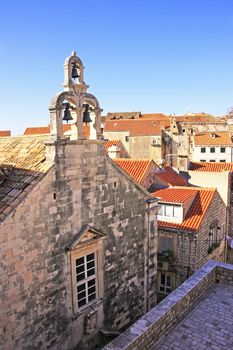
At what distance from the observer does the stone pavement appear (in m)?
7.59

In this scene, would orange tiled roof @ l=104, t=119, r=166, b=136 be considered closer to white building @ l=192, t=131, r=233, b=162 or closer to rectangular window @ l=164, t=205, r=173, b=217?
white building @ l=192, t=131, r=233, b=162

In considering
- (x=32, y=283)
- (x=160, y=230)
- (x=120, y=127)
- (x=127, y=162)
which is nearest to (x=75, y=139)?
(x=32, y=283)

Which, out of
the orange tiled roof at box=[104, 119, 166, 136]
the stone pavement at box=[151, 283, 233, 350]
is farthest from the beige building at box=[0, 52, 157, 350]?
the orange tiled roof at box=[104, 119, 166, 136]

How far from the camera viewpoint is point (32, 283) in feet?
28.3

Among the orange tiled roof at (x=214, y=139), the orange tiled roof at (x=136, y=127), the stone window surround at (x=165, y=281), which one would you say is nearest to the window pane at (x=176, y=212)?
the stone window surround at (x=165, y=281)

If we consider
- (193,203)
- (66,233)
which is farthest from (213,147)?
(66,233)

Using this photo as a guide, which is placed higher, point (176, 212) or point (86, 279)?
point (176, 212)

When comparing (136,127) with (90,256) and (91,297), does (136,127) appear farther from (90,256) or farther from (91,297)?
(91,297)

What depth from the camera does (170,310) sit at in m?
7.93

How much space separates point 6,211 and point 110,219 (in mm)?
4070

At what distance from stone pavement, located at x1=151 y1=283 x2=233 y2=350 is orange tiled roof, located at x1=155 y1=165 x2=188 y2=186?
43.3ft

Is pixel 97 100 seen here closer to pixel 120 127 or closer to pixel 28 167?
Result: pixel 28 167

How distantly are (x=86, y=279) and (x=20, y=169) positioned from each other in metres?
4.11

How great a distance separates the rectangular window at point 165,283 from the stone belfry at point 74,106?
433 inches
